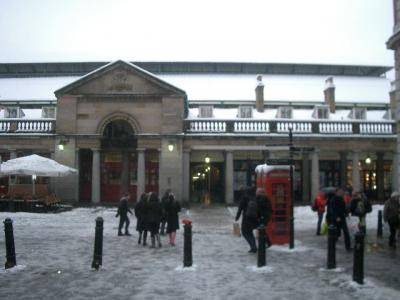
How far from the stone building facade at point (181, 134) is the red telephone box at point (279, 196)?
1476 centimetres

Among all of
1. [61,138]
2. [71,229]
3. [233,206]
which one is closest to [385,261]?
[71,229]

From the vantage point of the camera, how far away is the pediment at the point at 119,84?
30156mm

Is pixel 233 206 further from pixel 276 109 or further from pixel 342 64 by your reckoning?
pixel 342 64

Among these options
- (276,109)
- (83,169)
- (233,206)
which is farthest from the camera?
(276,109)

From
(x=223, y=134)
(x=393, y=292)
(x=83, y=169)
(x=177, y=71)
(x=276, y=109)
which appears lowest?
(x=393, y=292)

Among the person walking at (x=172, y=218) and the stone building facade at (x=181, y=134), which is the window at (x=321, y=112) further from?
the person walking at (x=172, y=218)

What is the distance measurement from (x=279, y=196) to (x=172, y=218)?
3.47m

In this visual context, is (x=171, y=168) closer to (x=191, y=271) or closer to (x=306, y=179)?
(x=306, y=179)

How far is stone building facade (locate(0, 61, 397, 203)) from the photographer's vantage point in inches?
1187

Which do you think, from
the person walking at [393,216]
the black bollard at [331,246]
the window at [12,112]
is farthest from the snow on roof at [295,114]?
the black bollard at [331,246]

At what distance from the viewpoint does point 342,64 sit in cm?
4428

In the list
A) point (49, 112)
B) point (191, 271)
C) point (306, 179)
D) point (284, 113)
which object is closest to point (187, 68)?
point (284, 113)

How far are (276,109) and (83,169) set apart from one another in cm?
1443

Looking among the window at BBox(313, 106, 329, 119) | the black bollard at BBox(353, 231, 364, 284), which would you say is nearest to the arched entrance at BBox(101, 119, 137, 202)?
the window at BBox(313, 106, 329, 119)
